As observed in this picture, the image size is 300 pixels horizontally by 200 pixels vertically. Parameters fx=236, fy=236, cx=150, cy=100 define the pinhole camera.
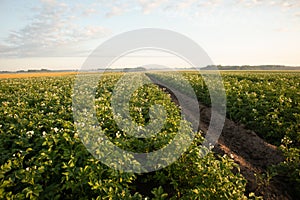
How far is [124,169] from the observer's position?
12.0 feet

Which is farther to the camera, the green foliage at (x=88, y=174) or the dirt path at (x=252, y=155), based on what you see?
the dirt path at (x=252, y=155)

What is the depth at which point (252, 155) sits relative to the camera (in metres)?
6.73

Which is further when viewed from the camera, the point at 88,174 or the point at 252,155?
the point at 252,155

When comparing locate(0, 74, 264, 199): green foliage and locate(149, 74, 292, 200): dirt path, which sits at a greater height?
locate(0, 74, 264, 199): green foliage

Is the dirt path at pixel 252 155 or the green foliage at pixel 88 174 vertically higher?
the green foliage at pixel 88 174

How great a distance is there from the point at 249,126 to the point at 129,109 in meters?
4.61

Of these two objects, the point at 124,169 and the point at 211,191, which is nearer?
the point at 211,191

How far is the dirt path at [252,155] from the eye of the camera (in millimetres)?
4734

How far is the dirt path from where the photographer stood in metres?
4.73

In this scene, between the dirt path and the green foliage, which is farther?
the dirt path

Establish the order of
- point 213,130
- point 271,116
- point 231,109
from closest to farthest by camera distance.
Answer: point 271,116 < point 213,130 < point 231,109

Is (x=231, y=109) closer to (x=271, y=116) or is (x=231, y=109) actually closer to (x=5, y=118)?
(x=271, y=116)

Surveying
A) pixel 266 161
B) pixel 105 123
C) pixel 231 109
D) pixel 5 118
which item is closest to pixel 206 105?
pixel 231 109

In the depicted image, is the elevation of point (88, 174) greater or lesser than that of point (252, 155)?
greater
